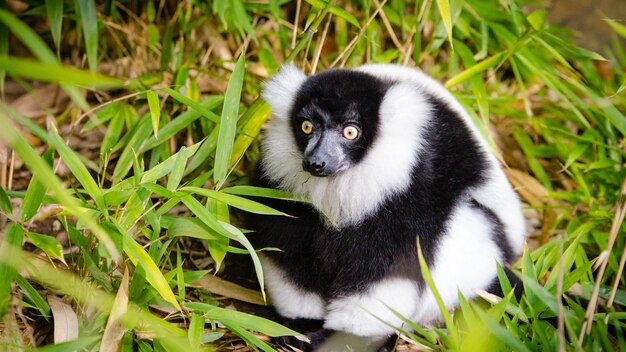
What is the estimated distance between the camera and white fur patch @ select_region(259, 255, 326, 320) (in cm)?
236

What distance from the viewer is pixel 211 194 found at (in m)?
2.10

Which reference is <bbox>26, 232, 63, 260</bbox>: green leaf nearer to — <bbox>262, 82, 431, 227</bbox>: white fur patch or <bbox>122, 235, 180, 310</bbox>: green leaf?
<bbox>122, 235, 180, 310</bbox>: green leaf

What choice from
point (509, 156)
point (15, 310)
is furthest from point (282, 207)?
point (509, 156)

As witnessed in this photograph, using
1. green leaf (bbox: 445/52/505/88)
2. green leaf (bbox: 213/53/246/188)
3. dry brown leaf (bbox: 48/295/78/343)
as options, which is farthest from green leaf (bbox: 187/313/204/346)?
green leaf (bbox: 445/52/505/88)

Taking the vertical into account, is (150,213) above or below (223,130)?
below

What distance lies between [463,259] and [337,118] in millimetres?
654

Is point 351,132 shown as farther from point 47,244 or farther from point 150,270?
point 47,244

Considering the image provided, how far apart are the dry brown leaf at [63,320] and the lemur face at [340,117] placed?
0.87 m

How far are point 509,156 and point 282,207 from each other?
64.1 inches

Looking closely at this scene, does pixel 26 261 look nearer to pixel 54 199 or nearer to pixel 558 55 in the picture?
pixel 54 199

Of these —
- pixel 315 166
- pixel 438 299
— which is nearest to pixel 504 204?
pixel 438 299

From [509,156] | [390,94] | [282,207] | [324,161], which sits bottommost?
[509,156]

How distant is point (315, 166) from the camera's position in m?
2.06

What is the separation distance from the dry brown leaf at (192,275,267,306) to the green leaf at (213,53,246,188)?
0.49 meters
